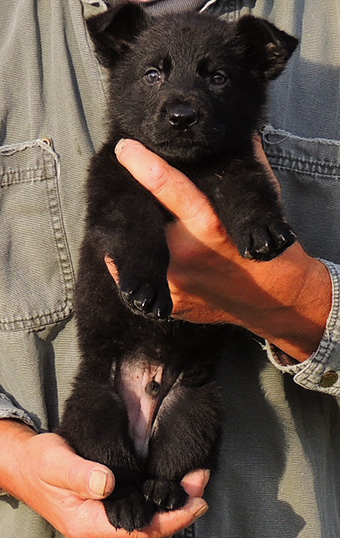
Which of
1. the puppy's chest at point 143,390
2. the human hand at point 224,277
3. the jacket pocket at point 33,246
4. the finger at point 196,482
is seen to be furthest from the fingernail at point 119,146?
the finger at point 196,482

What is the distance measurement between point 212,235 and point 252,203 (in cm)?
16

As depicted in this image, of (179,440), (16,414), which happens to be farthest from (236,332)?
(16,414)

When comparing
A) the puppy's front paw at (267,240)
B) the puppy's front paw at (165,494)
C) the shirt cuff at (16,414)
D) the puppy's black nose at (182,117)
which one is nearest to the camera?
the puppy's front paw at (267,240)

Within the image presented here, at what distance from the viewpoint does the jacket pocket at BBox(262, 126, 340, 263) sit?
9.27 feet

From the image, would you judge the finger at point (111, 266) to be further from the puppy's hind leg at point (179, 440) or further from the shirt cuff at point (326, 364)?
the shirt cuff at point (326, 364)

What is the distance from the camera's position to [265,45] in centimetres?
280

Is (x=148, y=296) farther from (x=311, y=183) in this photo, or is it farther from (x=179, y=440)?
(x=311, y=183)

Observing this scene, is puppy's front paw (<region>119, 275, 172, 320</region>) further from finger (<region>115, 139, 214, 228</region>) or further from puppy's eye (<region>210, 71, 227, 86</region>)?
puppy's eye (<region>210, 71, 227, 86</region>)

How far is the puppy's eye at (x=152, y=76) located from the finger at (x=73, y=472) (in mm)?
1231

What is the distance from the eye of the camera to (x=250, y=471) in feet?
8.72

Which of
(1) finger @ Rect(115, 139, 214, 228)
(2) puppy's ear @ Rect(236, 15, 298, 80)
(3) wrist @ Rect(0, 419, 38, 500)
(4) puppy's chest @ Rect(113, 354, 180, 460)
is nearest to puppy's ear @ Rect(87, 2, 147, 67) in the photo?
(2) puppy's ear @ Rect(236, 15, 298, 80)

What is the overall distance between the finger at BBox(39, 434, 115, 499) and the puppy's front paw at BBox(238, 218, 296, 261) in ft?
2.47

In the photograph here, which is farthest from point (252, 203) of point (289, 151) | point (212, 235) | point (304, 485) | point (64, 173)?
point (304, 485)

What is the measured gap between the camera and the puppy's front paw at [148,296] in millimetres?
2133
